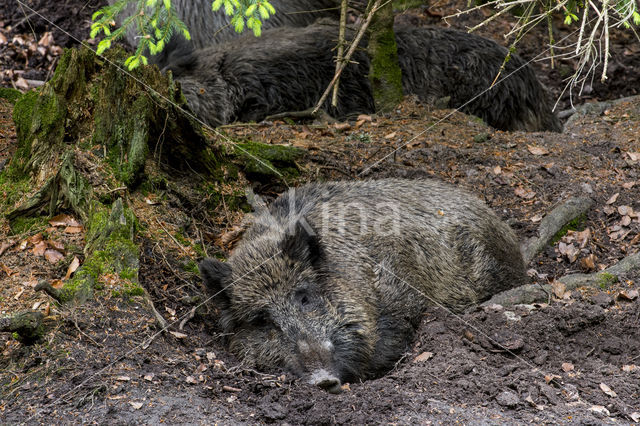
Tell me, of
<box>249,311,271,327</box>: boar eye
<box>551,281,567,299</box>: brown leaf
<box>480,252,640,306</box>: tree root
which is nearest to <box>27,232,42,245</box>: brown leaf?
<box>249,311,271,327</box>: boar eye

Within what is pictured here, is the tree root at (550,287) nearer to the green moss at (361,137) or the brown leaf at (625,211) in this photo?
the brown leaf at (625,211)

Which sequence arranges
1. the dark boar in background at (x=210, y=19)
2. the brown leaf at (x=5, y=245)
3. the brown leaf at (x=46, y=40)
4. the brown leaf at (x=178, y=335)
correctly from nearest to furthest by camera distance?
the brown leaf at (x=178, y=335)
the brown leaf at (x=5, y=245)
the brown leaf at (x=46, y=40)
the dark boar in background at (x=210, y=19)

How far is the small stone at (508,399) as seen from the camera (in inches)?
156

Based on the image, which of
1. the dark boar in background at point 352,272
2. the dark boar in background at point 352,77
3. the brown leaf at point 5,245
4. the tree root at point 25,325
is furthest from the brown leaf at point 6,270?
the dark boar in background at point 352,77

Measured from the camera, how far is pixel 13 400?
3.82 metres

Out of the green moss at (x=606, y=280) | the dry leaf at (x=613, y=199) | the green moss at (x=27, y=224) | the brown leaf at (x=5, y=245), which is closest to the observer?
the brown leaf at (x=5, y=245)

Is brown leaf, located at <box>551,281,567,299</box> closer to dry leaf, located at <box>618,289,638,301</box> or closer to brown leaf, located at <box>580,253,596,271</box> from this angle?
dry leaf, located at <box>618,289,638,301</box>

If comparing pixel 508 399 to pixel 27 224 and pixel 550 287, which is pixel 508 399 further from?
pixel 27 224

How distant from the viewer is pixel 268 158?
685 cm

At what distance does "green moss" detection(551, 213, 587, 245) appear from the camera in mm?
6773

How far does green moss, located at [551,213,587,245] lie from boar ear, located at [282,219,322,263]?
9.54ft

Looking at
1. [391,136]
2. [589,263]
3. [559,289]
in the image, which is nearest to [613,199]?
[589,263]

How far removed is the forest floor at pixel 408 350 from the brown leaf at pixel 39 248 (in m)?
0.03

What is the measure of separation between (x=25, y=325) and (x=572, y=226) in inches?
199
